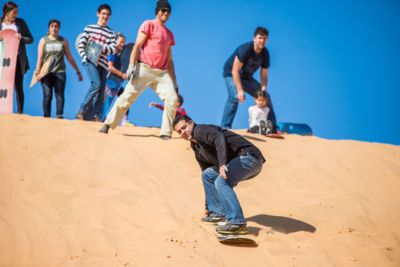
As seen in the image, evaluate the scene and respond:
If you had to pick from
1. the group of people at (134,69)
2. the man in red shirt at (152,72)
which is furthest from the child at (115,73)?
the man in red shirt at (152,72)

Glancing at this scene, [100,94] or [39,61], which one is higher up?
[39,61]

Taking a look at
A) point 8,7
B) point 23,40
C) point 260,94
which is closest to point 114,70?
point 23,40

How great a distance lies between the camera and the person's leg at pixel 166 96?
8530mm

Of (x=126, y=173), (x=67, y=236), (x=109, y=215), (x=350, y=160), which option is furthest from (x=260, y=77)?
(x=67, y=236)

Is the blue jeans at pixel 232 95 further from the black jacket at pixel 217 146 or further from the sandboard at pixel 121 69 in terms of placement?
the black jacket at pixel 217 146

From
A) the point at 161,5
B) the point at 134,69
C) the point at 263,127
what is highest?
the point at 161,5

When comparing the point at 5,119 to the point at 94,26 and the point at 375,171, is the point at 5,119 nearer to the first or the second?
the point at 94,26

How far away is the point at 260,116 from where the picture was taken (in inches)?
398

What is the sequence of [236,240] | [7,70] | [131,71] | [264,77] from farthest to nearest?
[264,77], [7,70], [131,71], [236,240]

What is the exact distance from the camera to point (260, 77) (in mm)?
9898

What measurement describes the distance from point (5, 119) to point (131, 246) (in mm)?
4319

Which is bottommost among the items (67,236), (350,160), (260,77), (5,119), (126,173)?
(67,236)

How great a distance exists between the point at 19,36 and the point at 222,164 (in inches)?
218

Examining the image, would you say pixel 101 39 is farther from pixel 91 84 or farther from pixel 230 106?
pixel 230 106
